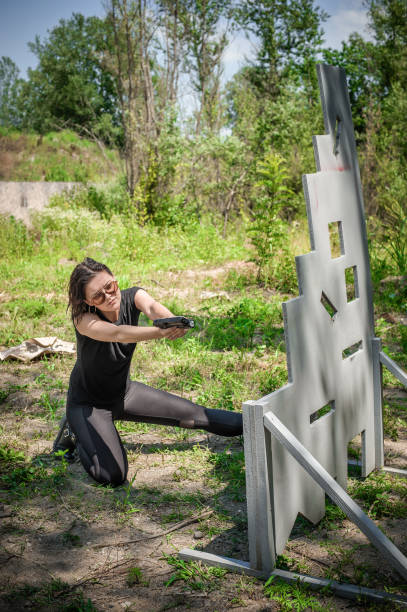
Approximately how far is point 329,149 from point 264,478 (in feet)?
4.98

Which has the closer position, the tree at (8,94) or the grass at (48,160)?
the grass at (48,160)

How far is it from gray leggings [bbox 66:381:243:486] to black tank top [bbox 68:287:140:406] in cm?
5

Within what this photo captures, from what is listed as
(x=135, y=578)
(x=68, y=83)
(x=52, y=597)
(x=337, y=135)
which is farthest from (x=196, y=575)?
(x=68, y=83)

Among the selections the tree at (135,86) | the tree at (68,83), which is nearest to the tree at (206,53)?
the tree at (135,86)

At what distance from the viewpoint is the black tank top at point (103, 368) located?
117 inches

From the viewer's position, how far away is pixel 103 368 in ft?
9.77

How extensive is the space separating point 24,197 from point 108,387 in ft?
33.4

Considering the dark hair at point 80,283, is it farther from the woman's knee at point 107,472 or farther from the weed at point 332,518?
the weed at point 332,518

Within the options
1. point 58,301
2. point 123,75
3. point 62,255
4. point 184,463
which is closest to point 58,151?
point 123,75

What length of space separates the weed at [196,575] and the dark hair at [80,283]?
4.53ft

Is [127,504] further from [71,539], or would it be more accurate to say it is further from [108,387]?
[108,387]

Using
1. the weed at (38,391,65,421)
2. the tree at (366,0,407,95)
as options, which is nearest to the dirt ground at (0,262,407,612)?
the weed at (38,391,65,421)

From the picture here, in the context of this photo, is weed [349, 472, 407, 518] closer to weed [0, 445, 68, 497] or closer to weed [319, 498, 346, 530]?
weed [319, 498, 346, 530]

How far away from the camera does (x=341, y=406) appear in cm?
251
